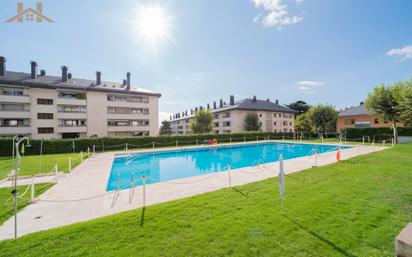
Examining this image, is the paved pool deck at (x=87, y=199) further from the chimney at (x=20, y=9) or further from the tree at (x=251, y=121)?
the tree at (x=251, y=121)

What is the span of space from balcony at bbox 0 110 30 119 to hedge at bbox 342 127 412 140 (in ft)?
180

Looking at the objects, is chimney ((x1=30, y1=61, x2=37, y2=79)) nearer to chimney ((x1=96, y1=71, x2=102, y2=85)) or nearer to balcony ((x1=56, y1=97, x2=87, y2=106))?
balcony ((x1=56, y1=97, x2=87, y2=106))

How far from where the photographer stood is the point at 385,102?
2330 centimetres

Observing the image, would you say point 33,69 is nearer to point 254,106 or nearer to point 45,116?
point 45,116

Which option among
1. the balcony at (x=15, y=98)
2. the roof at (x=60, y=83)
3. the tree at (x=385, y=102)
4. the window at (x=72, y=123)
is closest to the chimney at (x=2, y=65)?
the roof at (x=60, y=83)

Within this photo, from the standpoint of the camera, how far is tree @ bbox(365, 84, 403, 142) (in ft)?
73.7

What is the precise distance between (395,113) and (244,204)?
30505 mm

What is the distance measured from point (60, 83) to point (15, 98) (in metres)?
6.01

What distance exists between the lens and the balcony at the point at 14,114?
82.2ft

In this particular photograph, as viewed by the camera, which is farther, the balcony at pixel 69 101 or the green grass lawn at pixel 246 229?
the balcony at pixel 69 101

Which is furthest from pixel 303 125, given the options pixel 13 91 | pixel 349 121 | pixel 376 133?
pixel 13 91

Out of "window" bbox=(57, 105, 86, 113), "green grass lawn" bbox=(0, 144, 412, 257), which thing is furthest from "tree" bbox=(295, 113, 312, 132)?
"window" bbox=(57, 105, 86, 113)

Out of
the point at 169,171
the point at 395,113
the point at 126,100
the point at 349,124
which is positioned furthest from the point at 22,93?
the point at 349,124

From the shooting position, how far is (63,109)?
29016mm
